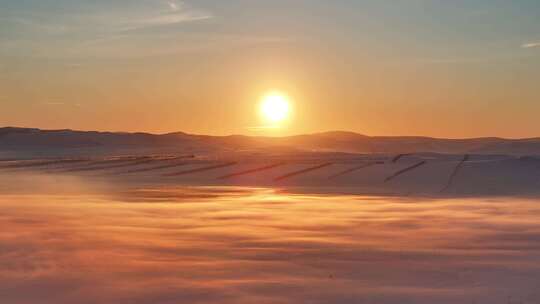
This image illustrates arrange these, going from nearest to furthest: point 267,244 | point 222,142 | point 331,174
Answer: point 267,244 < point 331,174 < point 222,142

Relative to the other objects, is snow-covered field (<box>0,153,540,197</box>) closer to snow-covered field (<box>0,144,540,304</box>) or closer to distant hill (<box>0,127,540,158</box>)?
snow-covered field (<box>0,144,540,304</box>)

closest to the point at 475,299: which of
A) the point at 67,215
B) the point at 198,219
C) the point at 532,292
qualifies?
the point at 532,292

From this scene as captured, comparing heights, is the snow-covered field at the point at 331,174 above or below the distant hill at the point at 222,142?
below

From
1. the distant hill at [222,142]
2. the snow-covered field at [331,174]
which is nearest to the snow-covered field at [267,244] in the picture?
the snow-covered field at [331,174]

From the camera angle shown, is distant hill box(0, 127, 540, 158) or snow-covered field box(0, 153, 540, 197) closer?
snow-covered field box(0, 153, 540, 197)

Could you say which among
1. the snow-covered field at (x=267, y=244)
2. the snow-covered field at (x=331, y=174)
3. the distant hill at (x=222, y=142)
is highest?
the distant hill at (x=222, y=142)

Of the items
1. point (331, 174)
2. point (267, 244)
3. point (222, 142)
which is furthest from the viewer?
point (222, 142)

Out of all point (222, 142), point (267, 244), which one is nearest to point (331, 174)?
point (267, 244)

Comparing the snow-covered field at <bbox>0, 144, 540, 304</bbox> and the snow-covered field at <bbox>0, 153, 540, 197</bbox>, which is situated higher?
the snow-covered field at <bbox>0, 153, 540, 197</bbox>

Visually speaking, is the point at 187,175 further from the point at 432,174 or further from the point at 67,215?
the point at 67,215

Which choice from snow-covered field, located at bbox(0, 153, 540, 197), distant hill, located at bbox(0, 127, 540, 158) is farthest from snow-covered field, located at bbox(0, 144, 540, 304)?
distant hill, located at bbox(0, 127, 540, 158)

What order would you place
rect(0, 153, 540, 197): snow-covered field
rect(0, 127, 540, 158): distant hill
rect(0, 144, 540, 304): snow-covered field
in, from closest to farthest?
1. rect(0, 144, 540, 304): snow-covered field
2. rect(0, 153, 540, 197): snow-covered field
3. rect(0, 127, 540, 158): distant hill

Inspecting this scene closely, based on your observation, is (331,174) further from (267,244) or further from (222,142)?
(222,142)

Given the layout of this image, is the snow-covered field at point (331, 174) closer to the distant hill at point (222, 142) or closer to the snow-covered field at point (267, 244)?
the snow-covered field at point (267, 244)
